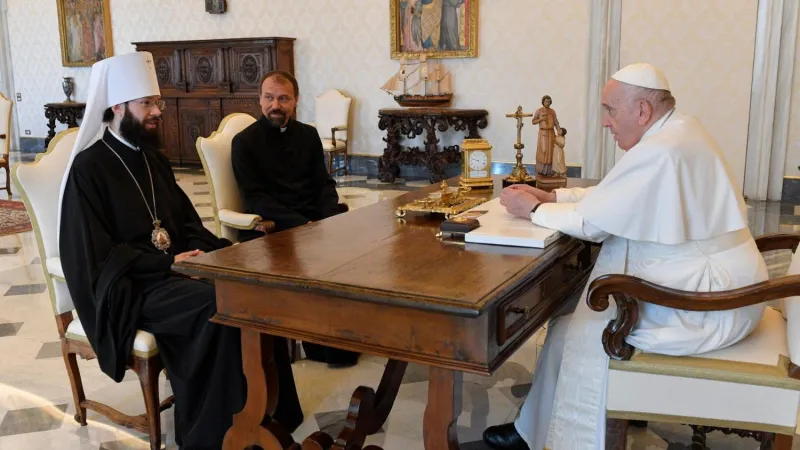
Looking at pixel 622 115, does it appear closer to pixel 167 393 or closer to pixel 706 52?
pixel 167 393

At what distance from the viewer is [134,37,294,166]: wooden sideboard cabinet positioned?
34.3 feet

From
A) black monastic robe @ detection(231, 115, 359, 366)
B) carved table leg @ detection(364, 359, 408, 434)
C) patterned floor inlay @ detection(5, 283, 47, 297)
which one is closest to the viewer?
carved table leg @ detection(364, 359, 408, 434)

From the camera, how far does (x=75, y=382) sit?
304 cm

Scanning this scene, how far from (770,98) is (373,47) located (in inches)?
199

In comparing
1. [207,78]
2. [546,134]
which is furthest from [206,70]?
[546,134]

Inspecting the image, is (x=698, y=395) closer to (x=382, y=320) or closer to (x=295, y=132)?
(x=382, y=320)

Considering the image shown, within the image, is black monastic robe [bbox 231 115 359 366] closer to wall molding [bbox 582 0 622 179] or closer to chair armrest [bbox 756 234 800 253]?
chair armrest [bbox 756 234 800 253]

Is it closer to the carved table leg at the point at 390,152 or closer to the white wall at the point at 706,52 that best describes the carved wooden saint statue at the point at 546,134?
the white wall at the point at 706,52

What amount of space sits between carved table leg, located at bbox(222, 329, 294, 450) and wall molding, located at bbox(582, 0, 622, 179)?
6.95 metres

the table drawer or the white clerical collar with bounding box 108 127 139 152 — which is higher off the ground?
the white clerical collar with bounding box 108 127 139 152

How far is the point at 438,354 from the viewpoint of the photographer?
6.12 feet

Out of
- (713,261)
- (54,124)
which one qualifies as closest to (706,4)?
(713,261)

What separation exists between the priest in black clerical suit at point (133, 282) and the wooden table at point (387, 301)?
399mm

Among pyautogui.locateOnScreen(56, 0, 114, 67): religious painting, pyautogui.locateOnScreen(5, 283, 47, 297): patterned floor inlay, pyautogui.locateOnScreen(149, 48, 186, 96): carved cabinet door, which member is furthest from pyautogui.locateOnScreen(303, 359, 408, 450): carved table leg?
pyautogui.locateOnScreen(56, 0, 114, 67): religious painting
